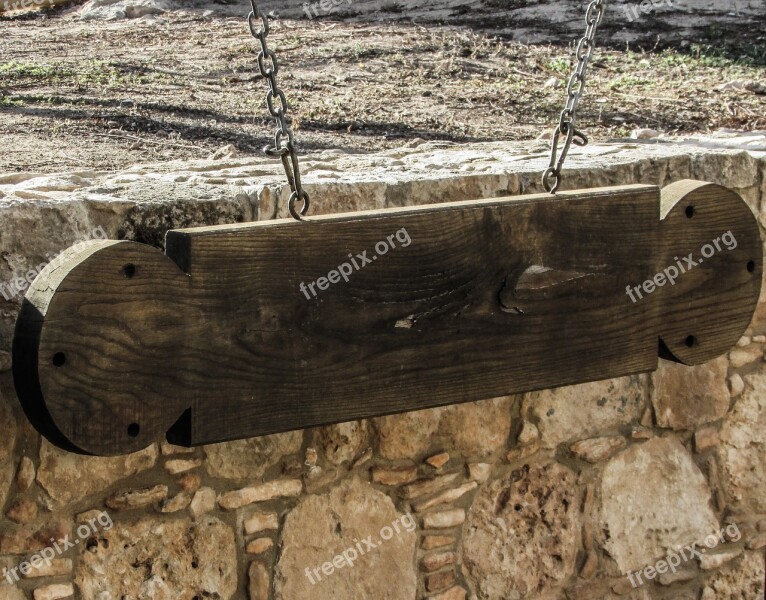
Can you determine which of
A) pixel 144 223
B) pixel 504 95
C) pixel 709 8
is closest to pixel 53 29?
pixel 504 95

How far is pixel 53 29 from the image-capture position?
7.32 m

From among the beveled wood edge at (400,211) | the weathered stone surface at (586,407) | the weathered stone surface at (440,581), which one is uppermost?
the beveled wood edge at (400,211)

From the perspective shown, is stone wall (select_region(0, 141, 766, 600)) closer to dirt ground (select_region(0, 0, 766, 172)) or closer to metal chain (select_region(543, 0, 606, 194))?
metal chain (select_region(543, 0, 606, 194))

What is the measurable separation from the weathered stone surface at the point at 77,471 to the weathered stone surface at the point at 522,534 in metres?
0.94

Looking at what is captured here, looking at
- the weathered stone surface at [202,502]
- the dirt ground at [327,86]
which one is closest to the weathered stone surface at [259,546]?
the weathered stone surface at [202,502]

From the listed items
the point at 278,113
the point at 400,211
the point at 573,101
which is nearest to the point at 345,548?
the point at 400,211

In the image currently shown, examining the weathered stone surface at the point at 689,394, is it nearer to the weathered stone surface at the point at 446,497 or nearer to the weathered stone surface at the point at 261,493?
the weathered stone surface at the point at 446,497

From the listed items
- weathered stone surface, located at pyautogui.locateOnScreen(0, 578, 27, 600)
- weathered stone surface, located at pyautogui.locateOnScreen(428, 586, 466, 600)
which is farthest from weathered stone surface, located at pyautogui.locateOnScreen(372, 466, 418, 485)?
weathered stone surface, located at pyautogui.locateOnScreen(0, 578, 27, 600)

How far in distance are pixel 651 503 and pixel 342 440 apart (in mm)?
1038

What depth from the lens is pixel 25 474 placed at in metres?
2.05

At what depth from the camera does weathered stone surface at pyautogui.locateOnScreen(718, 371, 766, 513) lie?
3.08 m

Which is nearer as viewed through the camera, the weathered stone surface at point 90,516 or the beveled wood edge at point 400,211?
the beveled wood edge at point 400,211

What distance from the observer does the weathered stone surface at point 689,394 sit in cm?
294

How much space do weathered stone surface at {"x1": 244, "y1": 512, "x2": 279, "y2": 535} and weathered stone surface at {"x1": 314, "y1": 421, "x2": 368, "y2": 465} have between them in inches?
7.5
